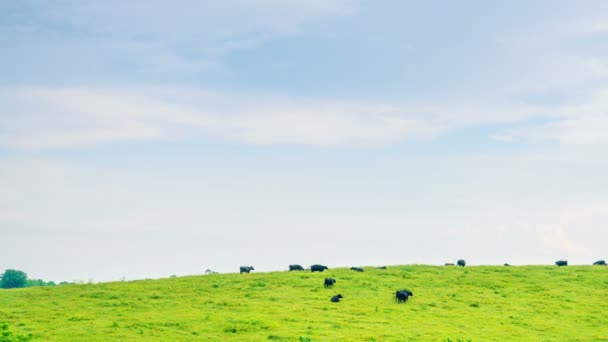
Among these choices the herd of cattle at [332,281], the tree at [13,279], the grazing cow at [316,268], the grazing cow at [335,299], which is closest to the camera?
the grazing cow at [335,299]

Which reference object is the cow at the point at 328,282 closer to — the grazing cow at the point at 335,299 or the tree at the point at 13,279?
the grazing cow at the point at 335,299

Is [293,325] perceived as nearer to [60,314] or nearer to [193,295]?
[193,295]

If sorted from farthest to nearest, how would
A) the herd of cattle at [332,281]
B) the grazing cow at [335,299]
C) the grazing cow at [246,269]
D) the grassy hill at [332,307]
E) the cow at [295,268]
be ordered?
the grazing cow at [246,269] < the cow at [295,268] < the herd of cattle at [332,281] < the grazing cow at [335,299] < the grassy hill at [332,307]

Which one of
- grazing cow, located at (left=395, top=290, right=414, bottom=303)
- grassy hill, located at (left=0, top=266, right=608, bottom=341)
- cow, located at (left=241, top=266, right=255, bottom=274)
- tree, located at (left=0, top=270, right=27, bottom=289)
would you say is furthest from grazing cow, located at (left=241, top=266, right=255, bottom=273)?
tree, located at (left=0, top=270, right=27, bottom=289)

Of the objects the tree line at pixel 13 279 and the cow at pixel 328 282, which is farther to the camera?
the tree line at pixel 13 279

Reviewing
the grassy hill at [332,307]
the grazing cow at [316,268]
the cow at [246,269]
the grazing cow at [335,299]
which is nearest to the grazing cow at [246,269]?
the cow at [246,269]

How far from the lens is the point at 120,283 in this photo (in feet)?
176

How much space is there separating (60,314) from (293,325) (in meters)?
16.4

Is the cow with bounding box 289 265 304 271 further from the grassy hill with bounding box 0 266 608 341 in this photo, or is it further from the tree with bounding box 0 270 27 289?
the tree with bounding box 0 270 27 289

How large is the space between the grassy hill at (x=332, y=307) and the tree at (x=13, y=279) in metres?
66.6

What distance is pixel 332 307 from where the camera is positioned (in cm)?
4359

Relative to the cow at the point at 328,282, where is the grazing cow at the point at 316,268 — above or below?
above

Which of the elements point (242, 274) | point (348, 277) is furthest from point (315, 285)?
point (242, 274)

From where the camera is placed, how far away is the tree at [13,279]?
4523 inches
